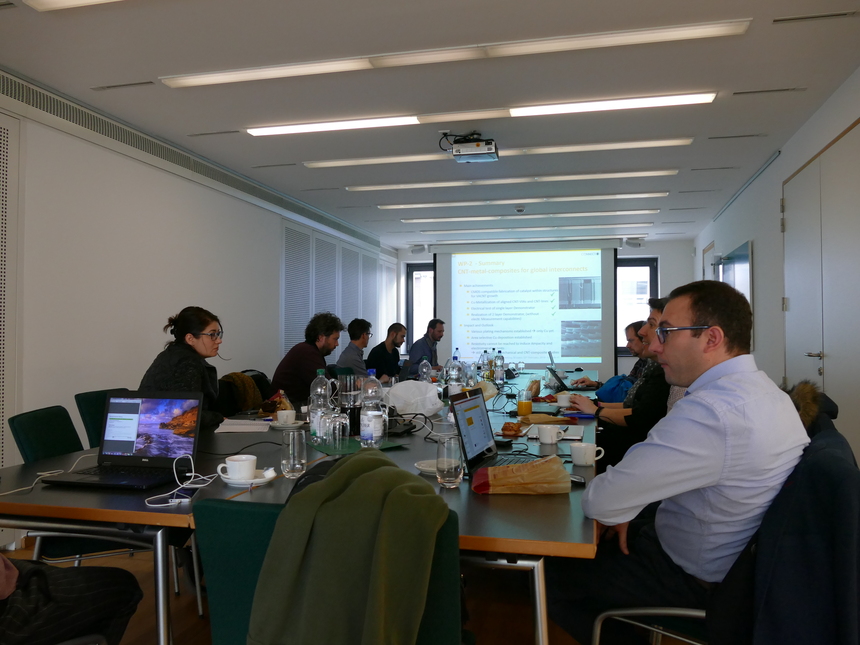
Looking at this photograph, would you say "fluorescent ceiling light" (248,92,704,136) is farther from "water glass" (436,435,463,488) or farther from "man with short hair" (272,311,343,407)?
"water glass" (436,435,463,488)

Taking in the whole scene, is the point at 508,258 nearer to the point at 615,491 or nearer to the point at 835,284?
the point at 835,284

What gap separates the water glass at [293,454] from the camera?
202 centimetres

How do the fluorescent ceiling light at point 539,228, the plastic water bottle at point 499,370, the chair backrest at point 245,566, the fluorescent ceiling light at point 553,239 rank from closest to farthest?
the chair backrest at point 245,566 < the plastic water bottle at point 499,370 < the fluorescent ceiling light at point 539,228 < the fluorescent ceiling light at point 553,239

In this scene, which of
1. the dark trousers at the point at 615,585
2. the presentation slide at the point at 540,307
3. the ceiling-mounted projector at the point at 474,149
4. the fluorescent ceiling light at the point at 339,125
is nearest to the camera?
the dark trousers at the point at 615,585

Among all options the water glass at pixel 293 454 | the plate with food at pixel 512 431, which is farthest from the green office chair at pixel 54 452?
the plate with food at pixel 512 431

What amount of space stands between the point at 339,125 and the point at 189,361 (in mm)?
2437

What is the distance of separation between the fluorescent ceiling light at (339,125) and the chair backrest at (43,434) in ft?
9.33

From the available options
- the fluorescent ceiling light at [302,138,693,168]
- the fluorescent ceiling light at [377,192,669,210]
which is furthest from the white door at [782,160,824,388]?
the fluorescent ceiling light at [377,192,669,210]

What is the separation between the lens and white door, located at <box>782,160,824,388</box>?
4.45 metres

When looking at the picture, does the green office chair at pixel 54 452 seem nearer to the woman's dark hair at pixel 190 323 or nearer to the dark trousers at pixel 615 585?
the woman's dark hair at pixel 190 323

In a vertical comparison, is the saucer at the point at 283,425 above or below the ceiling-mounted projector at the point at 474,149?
below

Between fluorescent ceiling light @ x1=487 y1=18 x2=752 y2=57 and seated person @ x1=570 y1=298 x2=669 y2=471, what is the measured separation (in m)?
1.43

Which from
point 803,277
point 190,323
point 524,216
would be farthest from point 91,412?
point 524,216

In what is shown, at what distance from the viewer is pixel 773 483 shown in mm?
1543
